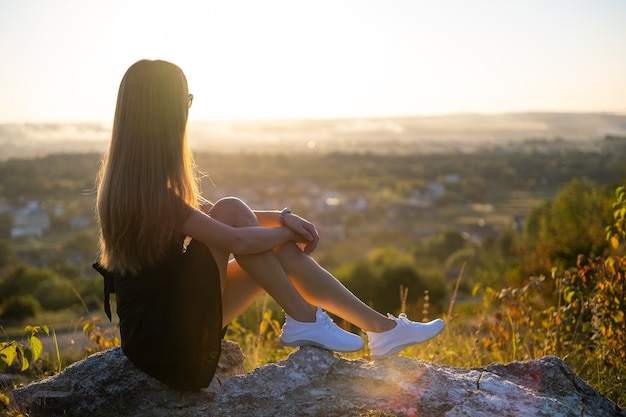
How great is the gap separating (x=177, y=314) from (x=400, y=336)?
1.10 m

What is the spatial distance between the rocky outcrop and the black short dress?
13cm

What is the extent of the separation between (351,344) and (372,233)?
4480 cm

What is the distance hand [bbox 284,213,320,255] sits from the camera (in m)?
3.02

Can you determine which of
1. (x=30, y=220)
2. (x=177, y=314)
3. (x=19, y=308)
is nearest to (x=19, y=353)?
(x=177, y=314)

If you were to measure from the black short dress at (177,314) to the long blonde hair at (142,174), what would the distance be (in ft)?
0.29

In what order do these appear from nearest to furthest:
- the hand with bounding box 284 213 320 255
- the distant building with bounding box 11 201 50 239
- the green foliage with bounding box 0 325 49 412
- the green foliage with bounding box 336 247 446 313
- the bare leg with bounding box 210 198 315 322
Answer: the green foliage with bounding box 0 325 49 412 < the bare leg with bounding box 210 198 315 322 < the hand with bounding box 284 213 320 255 < the green foliage with bounding box 336 247 446 313 < the distant building with bounding box 11 201 50 239

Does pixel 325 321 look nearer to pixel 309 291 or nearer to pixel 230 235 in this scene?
pixel 309 291

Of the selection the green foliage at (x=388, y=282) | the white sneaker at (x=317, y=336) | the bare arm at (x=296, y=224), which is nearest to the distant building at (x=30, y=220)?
the green foliage at (x=388, y=282)

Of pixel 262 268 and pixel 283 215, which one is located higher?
pixel 283 215

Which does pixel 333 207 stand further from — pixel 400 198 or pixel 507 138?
pixel 507 138

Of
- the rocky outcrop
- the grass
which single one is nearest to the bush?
the grass

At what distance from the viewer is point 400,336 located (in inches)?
121

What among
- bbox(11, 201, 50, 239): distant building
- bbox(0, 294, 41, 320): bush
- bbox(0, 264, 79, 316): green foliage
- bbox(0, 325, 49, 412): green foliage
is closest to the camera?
bbox(0, 325, 49, 412): green foliage

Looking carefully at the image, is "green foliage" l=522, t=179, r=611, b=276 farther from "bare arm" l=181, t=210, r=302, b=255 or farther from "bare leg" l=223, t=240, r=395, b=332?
"bare arm" l=181, t=210, r=302, b=255
